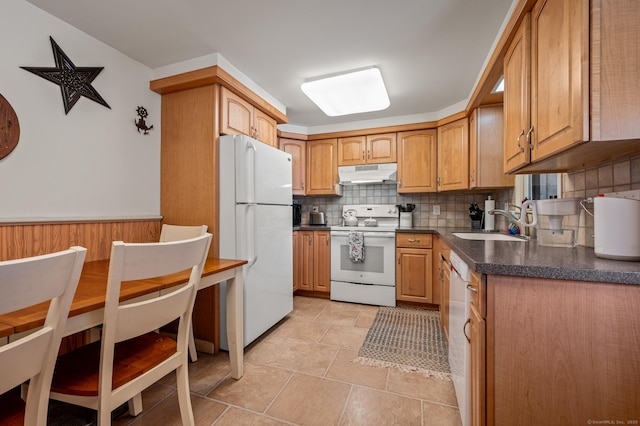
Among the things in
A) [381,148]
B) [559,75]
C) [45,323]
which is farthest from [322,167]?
[45,323]

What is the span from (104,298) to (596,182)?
2268 mm

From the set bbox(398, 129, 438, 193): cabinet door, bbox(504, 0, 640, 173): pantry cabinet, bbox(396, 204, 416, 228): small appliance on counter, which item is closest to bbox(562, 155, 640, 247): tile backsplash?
bbox(504, 0, 640, 173): pantry cabinet

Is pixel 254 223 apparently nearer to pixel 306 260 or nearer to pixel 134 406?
pixel 134 406

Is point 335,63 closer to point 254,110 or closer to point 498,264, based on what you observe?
point 254,110

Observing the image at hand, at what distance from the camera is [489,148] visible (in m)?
2.57

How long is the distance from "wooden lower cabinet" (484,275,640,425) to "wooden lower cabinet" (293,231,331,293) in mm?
2407

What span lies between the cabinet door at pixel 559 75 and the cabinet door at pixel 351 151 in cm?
222

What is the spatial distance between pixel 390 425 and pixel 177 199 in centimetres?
→ 212

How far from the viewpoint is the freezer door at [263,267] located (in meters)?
2.05

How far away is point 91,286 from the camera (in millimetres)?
1140

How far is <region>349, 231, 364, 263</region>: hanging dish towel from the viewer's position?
10.2ft

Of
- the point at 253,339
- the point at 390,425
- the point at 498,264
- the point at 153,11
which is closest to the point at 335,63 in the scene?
the point at 153,11

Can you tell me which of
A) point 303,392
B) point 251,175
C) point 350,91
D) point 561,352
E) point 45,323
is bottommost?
point 303,392

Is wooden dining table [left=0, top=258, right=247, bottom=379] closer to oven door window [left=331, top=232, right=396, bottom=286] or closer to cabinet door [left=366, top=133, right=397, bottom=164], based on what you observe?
oven door window [left=331, top=232, right=396, bottom=286]
